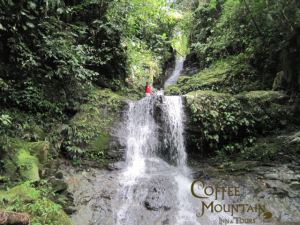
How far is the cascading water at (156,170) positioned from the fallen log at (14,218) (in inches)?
85.7

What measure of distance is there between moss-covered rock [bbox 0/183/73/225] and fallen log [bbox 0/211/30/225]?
0.12m

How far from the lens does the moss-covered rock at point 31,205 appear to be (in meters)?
2.54

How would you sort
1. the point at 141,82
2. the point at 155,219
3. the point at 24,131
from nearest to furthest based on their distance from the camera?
the point at 155,219 → the point at 24,131 → the point at 141,82

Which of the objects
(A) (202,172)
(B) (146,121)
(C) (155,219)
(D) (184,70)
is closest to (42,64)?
(B) (146,121)

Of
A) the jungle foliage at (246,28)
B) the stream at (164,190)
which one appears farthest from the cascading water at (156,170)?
the jungle foliage at (246,28)

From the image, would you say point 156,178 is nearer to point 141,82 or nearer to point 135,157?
point 135,157

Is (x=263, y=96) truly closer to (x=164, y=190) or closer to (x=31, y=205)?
(x=164, y=190)

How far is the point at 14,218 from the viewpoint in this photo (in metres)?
2.29

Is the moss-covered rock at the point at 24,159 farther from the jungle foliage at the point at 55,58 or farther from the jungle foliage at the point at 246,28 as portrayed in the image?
the jungle foliage at the point at 246,28

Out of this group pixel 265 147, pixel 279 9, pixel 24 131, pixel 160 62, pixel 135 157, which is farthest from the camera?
pixel 160 62

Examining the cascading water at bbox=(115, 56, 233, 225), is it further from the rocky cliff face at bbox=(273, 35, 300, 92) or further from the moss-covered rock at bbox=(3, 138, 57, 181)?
the rocky cliff face at bbox=(273, 35, 300, 92)

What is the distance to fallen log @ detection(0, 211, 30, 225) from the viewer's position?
217cm

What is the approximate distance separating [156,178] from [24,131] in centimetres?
445

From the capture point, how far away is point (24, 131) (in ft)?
17.3
